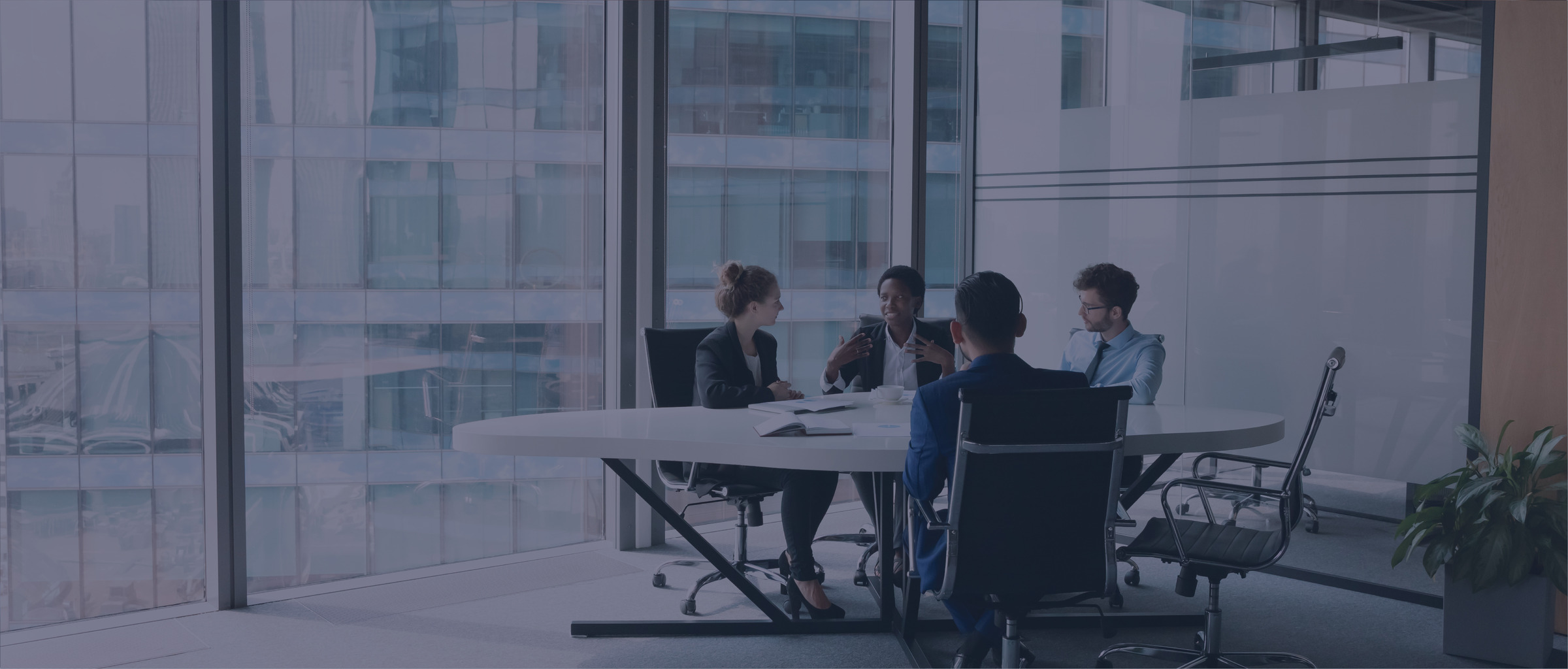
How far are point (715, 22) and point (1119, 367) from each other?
243 cm

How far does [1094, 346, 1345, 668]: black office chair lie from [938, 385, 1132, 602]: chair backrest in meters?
0.55

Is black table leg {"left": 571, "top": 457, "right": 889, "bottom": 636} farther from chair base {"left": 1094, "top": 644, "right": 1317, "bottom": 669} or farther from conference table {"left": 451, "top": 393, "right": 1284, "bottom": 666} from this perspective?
chair base {"left": 1094, "top": 644, "right": 1317, "bottom": 669}

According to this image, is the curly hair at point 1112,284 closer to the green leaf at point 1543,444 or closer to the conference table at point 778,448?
the conference table at point 778,448

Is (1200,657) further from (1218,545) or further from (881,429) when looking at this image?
(881,429)

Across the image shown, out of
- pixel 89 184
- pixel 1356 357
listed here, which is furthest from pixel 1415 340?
pixel 89 184

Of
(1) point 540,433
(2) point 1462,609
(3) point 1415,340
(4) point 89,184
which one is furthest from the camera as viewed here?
(3) point 1415,340

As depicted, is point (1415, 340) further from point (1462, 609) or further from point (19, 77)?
point (19, 77)

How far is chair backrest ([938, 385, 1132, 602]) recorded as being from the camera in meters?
2.24

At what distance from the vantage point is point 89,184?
3.47 meters

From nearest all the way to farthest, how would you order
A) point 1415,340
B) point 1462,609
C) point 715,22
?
point 1462,609 < point 1415,340 < point 715,22

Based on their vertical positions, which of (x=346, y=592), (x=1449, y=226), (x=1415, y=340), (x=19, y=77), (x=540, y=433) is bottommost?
(x=346, y=592)

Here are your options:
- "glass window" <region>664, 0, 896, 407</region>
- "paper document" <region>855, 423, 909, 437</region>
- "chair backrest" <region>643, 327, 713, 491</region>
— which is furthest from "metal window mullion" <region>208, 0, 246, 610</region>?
"paper document" <region>855, 423, 909, 437</region>

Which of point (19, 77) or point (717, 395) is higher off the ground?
point (19, 77)

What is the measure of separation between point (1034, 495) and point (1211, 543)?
0.93 m
